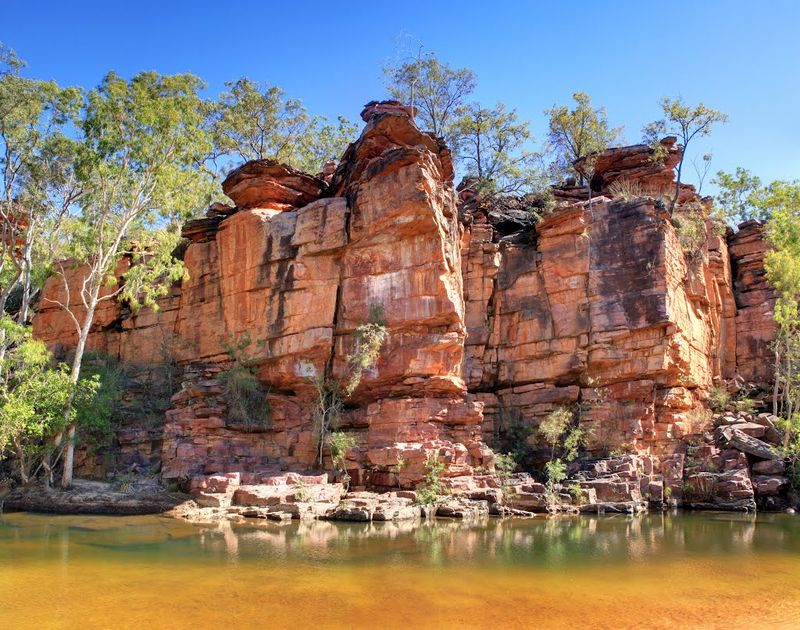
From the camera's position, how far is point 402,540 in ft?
51.8

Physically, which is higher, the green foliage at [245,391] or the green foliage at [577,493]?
the green foliage at [245,391]

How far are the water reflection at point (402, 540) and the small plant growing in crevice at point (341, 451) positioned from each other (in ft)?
15.0

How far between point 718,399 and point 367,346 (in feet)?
53.6

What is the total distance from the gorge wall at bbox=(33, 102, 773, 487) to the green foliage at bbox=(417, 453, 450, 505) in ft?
1.01

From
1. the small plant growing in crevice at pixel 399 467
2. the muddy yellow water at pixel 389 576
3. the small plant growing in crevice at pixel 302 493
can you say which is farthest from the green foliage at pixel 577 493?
the small plant growing in crevice at pixel 302 493

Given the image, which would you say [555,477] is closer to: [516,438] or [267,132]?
[516,438]

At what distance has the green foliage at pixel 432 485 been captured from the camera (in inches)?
829

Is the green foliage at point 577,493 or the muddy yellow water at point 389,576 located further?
the green foliage at point 577,493

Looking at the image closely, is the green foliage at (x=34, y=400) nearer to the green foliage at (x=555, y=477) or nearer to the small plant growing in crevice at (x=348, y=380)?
the small plant growing in crevice at (x=348, y=380)

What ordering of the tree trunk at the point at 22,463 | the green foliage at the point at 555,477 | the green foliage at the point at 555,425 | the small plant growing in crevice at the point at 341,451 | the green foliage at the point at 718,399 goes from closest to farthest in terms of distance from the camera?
the tree trunk at the point at 22,463 < the green foliage at the point at 555,477 < the small plant growing in crevice at the point at 341,451 < the green foliage at the point at 555,425 < the green foliage at the point at 718,399

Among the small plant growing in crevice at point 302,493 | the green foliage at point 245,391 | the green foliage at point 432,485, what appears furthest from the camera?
the green foliage at point 245,391

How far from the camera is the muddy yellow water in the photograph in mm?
9180

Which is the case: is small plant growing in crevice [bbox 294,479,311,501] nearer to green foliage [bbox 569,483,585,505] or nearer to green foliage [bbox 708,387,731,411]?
green foliage [bbox 569,483,585,505]

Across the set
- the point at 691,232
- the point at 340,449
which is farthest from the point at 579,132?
the point at 340,449
